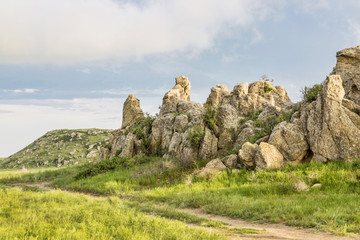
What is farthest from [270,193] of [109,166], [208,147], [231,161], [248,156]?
[109,166]

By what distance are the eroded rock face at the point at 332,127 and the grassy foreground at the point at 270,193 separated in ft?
3.55

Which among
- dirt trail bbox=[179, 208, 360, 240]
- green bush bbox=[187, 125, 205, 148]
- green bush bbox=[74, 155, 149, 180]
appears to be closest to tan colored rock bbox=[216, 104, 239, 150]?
green bush bbox=[187, 125, 205, 148]

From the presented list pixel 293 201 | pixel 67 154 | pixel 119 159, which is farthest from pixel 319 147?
A: pixel 67 154

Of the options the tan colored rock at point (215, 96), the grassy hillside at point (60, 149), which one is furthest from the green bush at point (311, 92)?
the grassy hillside at point (60, 149)

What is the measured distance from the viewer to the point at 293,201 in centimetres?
1122

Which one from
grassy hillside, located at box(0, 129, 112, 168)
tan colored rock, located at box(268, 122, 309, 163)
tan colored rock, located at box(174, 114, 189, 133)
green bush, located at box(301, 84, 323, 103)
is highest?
green bush, located at box(301, 84, 323, 103)

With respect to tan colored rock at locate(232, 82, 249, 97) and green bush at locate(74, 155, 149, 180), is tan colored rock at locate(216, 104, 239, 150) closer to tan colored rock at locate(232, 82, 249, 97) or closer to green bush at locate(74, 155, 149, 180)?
green bush at locate(74, 155, 149, 180)

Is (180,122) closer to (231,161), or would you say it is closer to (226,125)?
(226,125)

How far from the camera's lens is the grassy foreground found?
9.37 meters

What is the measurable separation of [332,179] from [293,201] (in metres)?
3.77

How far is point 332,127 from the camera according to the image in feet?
53.5

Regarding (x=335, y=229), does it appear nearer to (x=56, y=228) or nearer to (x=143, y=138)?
(x=56, y=228)

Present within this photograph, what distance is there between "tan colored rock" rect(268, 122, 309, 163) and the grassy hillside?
5494 centimetres

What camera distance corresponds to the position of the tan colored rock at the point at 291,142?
1759cm
